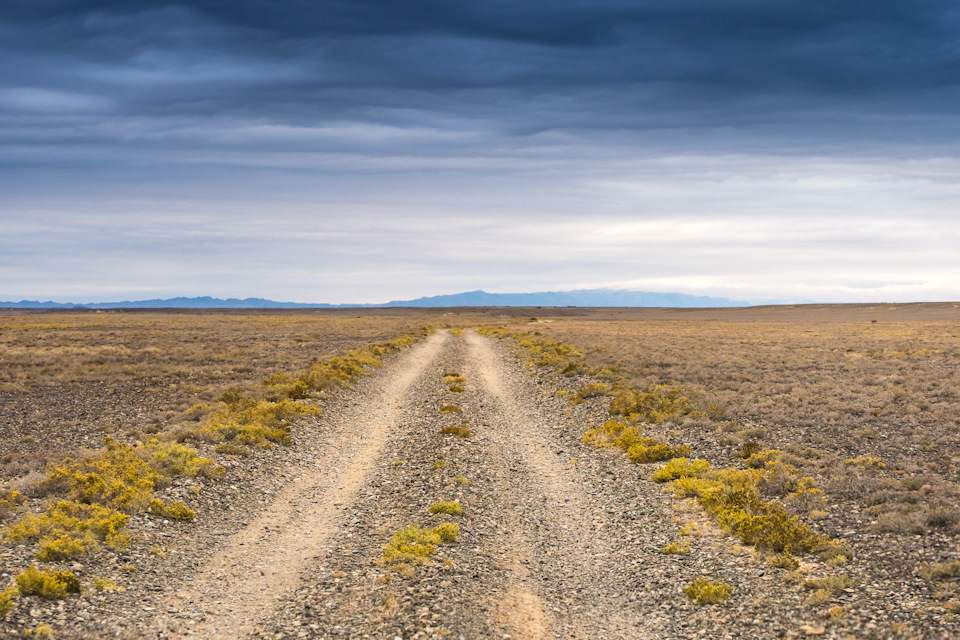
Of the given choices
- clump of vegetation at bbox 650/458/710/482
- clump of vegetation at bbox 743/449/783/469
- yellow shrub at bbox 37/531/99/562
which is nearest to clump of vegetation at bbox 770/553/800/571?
clump of vegetation at bbox 650/458/710/482

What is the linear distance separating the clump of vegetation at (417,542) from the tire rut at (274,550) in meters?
1.56

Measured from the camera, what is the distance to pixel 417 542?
1209 centimetres

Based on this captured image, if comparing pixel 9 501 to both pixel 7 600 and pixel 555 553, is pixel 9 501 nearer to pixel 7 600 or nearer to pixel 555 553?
pixel 7 600

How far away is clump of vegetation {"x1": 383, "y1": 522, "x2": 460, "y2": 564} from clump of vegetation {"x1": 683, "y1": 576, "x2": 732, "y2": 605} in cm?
483

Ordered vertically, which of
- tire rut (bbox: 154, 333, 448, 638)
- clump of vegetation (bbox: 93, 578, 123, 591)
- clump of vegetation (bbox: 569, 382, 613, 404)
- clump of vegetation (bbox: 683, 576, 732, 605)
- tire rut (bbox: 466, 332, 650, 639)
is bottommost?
tire rut (bbox: 466, 332, 650, 639)

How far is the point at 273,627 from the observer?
29.8ft

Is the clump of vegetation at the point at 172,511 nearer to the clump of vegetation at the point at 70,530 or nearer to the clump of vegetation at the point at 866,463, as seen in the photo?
the clump of vegetation at the point at 70,530

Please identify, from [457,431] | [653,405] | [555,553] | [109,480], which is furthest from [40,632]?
[653,405]

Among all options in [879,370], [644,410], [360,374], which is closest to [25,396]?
[360,374]

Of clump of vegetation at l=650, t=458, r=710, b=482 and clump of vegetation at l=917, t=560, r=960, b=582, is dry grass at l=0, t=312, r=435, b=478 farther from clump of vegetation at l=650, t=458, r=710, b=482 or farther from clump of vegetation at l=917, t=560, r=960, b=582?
clump of vegetation at l=917, t=560, r=960, b=582

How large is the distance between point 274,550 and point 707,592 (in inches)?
335

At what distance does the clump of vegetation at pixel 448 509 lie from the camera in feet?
45.4

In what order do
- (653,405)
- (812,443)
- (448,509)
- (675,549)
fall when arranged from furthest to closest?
(653,405)
(812,443)
(448,509)
(675,549)

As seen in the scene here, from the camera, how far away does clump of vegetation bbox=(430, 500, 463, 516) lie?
45.4 ft
